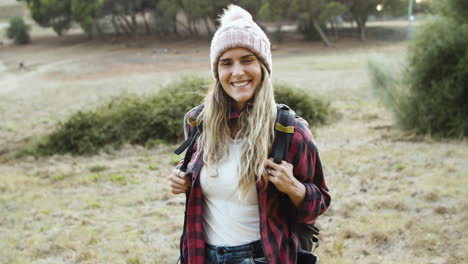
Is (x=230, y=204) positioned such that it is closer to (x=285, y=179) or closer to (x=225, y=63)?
(x=285, y=179)

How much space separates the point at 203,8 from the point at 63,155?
9.79 m

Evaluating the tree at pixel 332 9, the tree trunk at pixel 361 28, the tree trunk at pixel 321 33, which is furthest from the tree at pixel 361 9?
the tree trunk at pixel 321 33

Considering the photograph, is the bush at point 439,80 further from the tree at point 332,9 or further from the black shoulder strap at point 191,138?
the tree at point 332,9

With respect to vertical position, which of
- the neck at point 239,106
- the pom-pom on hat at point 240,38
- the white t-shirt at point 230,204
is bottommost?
the white t-shirt at point 230,204

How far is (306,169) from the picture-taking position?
1.76 meters

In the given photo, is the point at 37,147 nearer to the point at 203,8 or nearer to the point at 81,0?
the point at 203,8

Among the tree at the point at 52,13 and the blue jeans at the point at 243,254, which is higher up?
the tree at the point at 52,13

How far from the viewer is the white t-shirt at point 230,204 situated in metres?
1.79

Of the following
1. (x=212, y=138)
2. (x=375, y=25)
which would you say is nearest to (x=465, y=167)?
(x=212, y=138)

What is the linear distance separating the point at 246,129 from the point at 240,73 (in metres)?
0.23

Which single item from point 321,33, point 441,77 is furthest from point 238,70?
point 321,33

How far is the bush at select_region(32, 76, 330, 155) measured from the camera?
995 cm

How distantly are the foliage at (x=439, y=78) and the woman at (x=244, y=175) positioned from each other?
769 cm

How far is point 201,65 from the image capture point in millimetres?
24078
